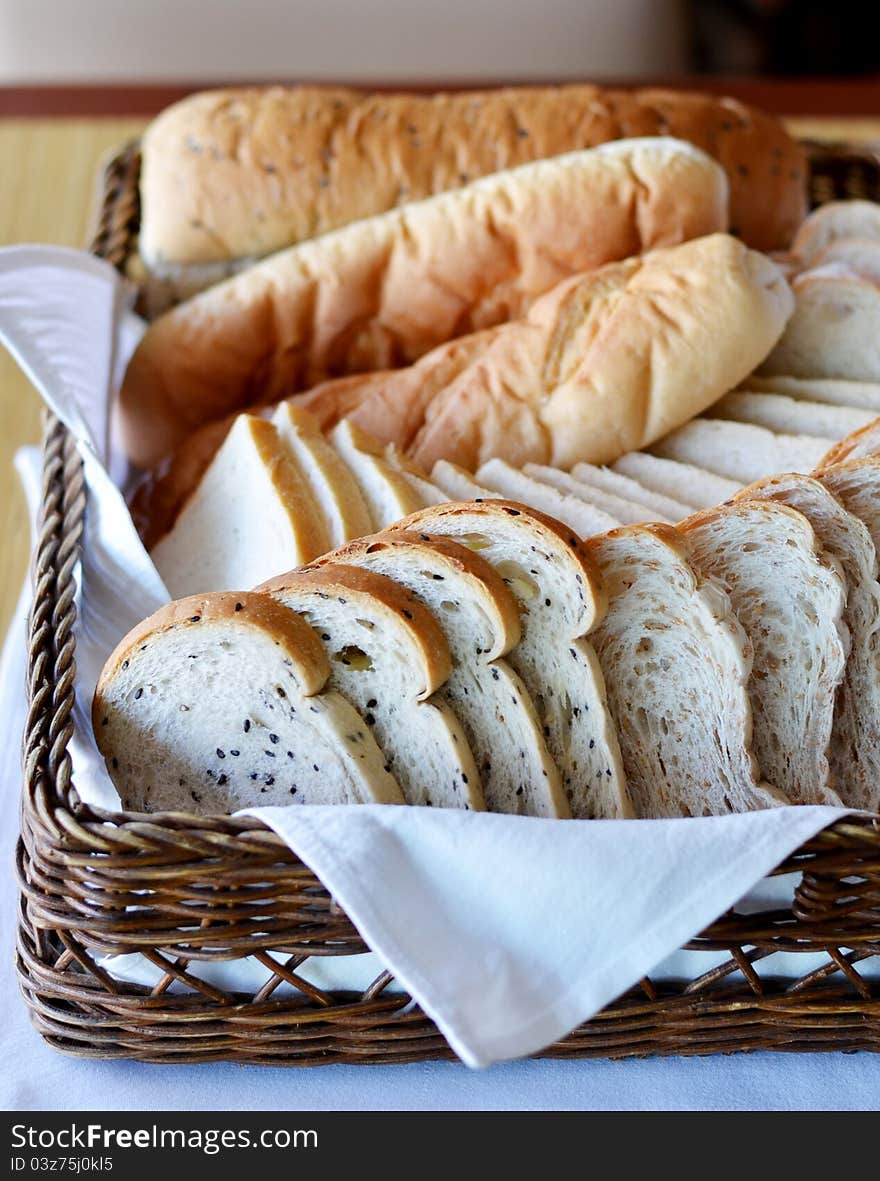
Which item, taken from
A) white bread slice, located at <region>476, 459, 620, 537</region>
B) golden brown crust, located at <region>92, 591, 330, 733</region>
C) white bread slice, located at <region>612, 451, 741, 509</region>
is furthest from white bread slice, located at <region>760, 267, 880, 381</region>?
golden brown crust, located at <region>92, 591, 330, 733</region>

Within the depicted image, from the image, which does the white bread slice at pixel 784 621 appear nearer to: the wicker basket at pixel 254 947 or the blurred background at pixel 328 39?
the wicker basket at pixel 254 947

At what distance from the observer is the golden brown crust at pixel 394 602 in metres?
1.40

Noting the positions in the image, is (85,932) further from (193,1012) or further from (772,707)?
(772,707)

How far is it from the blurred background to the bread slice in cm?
334

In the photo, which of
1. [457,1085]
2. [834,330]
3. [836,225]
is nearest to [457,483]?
[834,330]

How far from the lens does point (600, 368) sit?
6.44 feet

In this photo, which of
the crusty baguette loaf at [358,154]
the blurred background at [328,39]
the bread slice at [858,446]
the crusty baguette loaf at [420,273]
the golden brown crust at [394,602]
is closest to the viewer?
the golden brown crust at [394,602]

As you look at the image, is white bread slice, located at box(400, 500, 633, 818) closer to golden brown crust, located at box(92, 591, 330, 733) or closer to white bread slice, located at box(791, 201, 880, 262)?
golden brown crust, located at box(92, 591, 330, 733)

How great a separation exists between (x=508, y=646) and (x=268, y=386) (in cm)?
111

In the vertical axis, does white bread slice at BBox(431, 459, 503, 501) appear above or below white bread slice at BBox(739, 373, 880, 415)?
below

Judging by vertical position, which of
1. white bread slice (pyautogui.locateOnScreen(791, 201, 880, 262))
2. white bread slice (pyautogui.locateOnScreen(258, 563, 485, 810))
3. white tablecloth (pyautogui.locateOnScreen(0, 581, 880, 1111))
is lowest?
white tablecloth (pyautogui.locateOnScreen(0, 581, 880, 1111))

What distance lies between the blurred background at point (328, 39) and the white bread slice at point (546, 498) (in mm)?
3098

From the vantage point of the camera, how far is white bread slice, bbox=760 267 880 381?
2.08 metres

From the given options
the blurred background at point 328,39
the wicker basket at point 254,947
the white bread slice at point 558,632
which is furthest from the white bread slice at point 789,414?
the blurred background at point 328,39
